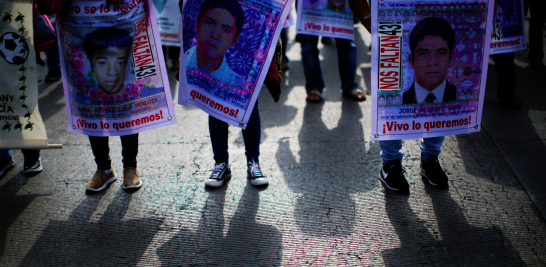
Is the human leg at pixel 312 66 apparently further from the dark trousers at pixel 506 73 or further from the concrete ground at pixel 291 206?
the dark trousers at pixel 506 73

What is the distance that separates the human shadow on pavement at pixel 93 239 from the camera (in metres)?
2.46

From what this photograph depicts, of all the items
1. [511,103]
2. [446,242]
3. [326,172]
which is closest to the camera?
[446,242]

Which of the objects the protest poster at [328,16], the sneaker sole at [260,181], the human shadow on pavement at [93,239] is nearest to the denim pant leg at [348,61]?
the protest poster at [328,16]

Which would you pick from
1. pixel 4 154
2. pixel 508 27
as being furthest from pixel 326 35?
pixel 4 154

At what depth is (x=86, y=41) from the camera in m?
2.79

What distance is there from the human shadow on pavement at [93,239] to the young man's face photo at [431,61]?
6.44 feet

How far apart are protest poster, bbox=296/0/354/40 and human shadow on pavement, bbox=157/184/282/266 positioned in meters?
2.60

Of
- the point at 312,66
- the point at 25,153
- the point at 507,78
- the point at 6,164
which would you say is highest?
the point at 312,66

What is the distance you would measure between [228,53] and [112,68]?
80cm

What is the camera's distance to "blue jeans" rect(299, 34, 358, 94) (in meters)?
4.98

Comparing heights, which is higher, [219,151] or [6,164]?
[219,151]

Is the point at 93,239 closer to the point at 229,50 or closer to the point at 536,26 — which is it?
the point at 229,50

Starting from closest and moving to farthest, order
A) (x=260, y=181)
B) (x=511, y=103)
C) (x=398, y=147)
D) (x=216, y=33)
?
(x=216, y=33) → (x=398, y=147) → (x=260, y=181) → (x=511, y=103)

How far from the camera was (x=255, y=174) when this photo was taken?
3.25 meters
